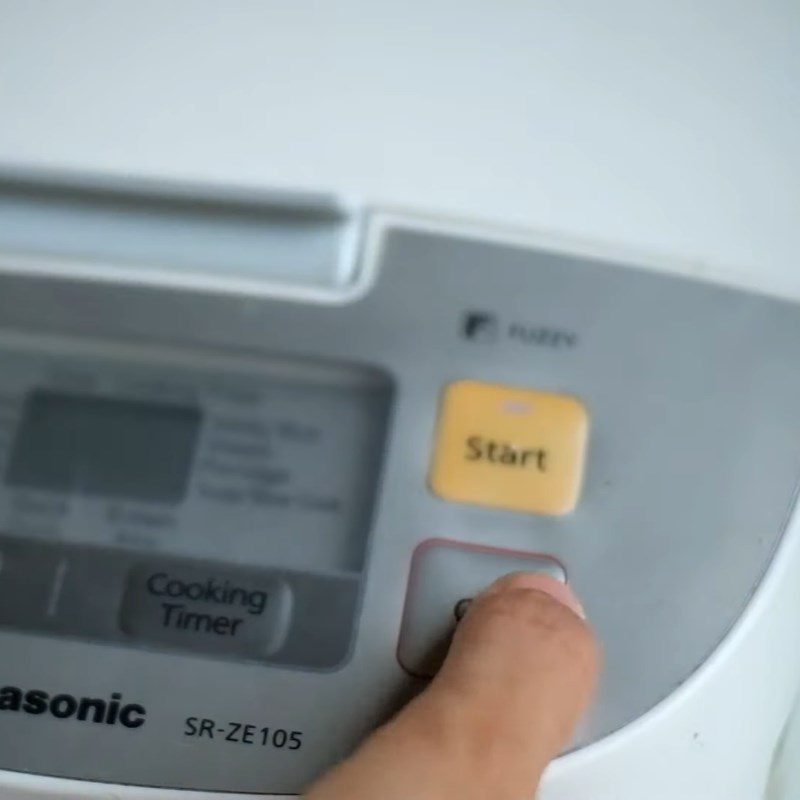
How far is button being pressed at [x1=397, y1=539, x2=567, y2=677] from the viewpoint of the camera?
1.30 ft

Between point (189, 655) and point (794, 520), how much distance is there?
0.23 metres

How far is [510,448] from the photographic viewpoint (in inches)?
15.9

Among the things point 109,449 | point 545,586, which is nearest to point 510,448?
point 545,586

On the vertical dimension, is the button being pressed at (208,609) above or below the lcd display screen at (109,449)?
below

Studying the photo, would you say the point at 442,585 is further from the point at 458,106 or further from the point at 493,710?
the point at 458,106

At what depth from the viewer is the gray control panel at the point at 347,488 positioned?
0.40 metres

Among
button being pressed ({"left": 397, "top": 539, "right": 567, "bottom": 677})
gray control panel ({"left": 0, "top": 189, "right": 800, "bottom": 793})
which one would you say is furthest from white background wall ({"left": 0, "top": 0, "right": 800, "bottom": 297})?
button being pressed ({"left": 397, "top": 539, "right": 567, "bottom": 677})

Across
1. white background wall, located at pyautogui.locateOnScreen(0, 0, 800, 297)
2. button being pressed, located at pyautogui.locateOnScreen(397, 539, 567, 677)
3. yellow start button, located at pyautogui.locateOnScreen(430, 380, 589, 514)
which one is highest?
white background wall, located at pyautogui.locateOnScreen(0, 0, 800, 297)

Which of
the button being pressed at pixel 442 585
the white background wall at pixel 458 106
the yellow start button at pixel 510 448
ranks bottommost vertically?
the button being pressed at pixel 442 585

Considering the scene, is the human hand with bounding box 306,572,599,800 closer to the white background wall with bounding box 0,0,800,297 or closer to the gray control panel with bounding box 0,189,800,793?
the gray control panel with bounding box 0,189,800,793

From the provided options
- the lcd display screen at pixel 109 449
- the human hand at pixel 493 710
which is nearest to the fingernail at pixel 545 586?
the human hand at pixel 493 710

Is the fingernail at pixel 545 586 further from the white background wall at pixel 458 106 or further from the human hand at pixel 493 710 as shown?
the white background wall at pixel 458 106

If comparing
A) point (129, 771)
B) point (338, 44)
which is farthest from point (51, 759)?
point (338, 44)

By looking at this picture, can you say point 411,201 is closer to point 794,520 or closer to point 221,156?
point 221,156
